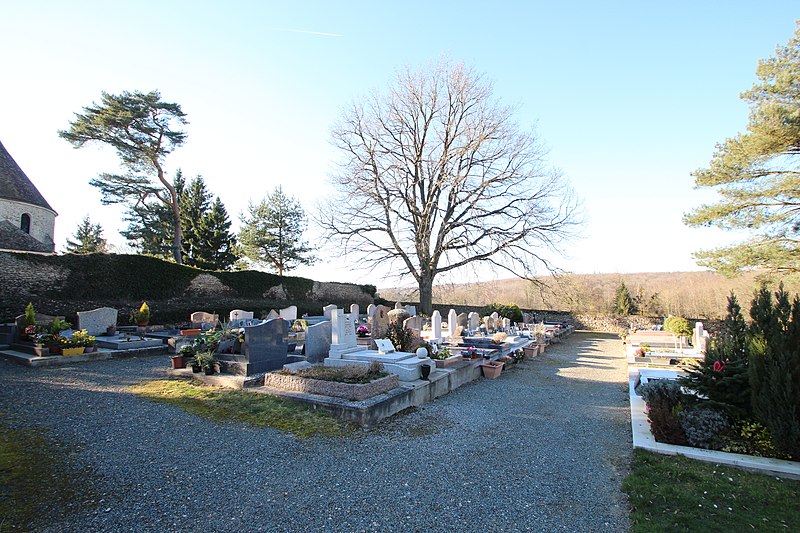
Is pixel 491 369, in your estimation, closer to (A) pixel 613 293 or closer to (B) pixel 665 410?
(B) pixel 665 410

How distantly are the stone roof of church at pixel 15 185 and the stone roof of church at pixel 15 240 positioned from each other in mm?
4227

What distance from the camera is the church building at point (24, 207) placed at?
926 inches

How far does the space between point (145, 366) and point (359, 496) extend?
336 inches

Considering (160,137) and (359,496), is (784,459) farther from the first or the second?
(160,137)

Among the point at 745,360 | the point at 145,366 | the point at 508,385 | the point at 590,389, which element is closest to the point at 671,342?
the point at 590,389

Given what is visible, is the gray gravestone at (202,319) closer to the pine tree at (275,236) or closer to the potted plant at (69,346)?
the potted plant at (69,346)

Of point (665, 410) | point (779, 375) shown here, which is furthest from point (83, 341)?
point (779, 375)

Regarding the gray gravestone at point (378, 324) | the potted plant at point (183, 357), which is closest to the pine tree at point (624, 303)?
the gray gravestone at point (378, 324)

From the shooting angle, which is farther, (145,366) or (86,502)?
(145,366)

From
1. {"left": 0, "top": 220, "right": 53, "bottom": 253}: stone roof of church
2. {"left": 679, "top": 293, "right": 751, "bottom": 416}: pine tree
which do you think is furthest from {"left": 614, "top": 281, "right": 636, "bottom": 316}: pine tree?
{"left": 0, "top": 220, "right": 53, "bottom": 253}: stone roof of church

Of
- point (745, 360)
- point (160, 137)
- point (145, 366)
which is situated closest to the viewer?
point (745, 360)

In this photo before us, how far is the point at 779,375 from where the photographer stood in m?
4.53

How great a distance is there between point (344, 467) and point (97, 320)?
13118 millimetres

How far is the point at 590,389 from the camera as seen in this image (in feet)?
30.7
